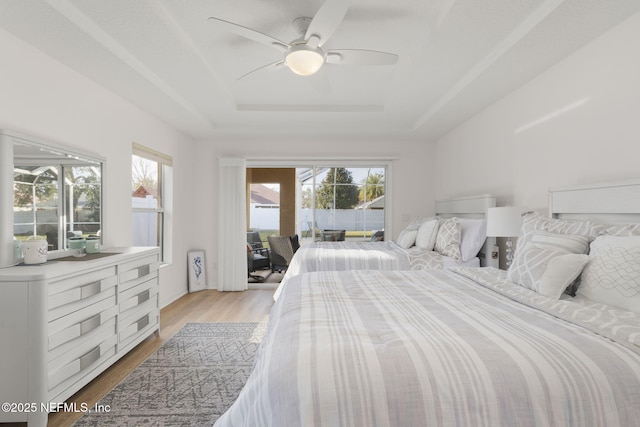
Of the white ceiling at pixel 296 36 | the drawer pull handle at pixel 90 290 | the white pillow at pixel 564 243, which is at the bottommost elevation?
the drawer pull handle at pixel 90 290

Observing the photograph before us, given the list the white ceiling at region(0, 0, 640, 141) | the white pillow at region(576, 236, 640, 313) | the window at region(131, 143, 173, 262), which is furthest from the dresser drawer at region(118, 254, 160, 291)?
the white pillow at region(576, 236, 640, 313)

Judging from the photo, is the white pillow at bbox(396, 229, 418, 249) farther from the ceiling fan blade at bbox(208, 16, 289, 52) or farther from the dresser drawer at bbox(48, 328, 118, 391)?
the dresser drawer at bbox(48, 328, 118, 391)

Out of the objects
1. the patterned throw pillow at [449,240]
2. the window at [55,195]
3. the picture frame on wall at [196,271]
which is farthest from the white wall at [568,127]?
the picture frame on wall at [196,271]

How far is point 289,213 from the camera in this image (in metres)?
5.89

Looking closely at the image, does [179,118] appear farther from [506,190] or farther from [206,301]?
[506,190]

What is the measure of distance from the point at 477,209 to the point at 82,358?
3544mm

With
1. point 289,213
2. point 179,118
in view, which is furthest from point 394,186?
point 179,118

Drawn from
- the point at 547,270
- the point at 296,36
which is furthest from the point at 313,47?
the point at 547,270

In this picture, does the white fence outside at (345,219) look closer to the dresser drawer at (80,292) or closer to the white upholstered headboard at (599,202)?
the white upholstered headboard at (599,202)

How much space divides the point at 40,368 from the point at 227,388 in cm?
101

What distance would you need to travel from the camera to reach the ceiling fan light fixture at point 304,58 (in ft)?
7.15

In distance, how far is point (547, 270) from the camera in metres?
1.68

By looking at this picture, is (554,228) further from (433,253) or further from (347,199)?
(347,199)

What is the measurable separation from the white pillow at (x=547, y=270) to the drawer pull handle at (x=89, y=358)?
2644 millimetres
